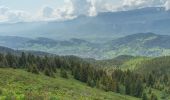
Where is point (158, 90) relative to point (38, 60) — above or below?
below

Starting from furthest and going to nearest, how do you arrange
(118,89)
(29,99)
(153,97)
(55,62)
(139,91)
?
(55,62) → (139,91) → (118,89) → (153,97) → (29,99)

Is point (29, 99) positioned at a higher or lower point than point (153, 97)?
higher

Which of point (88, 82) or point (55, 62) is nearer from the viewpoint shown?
point (88, 82)

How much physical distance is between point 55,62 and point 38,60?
51.3 feet

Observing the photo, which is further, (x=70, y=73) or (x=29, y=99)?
(x=70, y=73)

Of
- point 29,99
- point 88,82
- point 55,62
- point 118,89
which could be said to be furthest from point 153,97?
point 29,99

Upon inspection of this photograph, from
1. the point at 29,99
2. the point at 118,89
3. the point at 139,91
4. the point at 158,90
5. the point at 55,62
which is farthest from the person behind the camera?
the point at 158,90

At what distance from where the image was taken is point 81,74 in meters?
150

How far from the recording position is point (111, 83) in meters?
141

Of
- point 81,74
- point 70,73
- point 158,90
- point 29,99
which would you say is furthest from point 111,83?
point 29,99

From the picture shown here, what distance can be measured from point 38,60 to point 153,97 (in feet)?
166

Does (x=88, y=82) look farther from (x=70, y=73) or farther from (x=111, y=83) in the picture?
(x=70, y=73)

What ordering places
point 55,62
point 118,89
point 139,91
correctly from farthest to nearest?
1. point 55,62
2. point 139,91
3. point 118,89

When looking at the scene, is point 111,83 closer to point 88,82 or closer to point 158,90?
point 88,82
